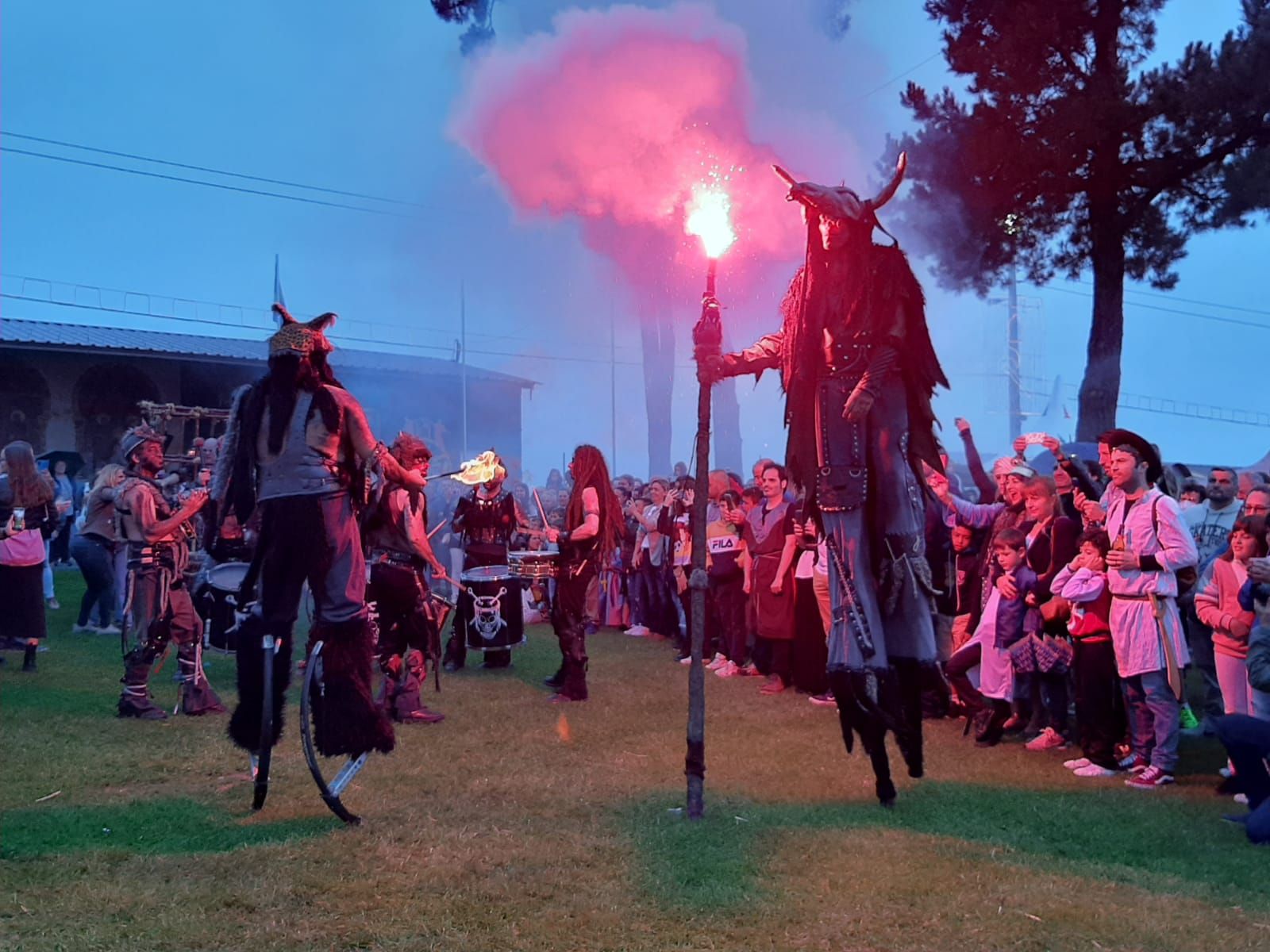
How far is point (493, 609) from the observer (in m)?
10.9

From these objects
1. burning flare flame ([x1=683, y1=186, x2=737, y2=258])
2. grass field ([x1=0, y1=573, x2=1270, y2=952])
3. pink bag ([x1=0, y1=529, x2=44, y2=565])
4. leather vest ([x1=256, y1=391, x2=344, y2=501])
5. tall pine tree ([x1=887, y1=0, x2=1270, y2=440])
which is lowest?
grass field ([x1=0, y1=573, x2=1270, y2=952])

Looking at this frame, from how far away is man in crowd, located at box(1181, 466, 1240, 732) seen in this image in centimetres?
805

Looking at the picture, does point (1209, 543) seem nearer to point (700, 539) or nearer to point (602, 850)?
point (700, 539)

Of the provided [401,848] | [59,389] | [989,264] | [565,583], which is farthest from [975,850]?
[59,389]

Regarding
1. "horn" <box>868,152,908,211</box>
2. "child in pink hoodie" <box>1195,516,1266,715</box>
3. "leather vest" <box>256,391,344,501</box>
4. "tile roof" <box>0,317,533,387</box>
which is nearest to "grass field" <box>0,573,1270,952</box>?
"child in pink hoodie" <box>1195,516,1266,715</box>

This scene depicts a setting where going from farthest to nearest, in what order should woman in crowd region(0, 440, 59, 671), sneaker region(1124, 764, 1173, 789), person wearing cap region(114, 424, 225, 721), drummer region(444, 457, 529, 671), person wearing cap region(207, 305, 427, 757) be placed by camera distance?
drummer region(444, 457, 529, 671) → woman in crowd region(0, 440, 59, 671) → person wearing cap region(114, 424, 225, 721) → sneaker region(1124, 764, 1173, 789) → person wearing cap region(207, 305, 427, 757)

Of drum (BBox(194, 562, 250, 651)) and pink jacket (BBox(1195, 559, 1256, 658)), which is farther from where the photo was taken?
drum (BBox(194, 562, 250, 651))

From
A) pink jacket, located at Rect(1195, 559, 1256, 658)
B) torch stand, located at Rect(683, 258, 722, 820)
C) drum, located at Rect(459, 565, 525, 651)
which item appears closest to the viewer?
torch stand, located at Rect(683, 258, 722, 820)

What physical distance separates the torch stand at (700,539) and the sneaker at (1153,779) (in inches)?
115

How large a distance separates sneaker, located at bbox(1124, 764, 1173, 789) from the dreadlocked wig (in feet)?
15.5

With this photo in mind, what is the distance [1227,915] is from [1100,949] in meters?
0.80

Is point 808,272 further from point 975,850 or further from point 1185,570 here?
point 1185,570

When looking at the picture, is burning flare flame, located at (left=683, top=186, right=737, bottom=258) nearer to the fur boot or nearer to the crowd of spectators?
the crowd of spectators

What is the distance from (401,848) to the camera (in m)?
4.77
